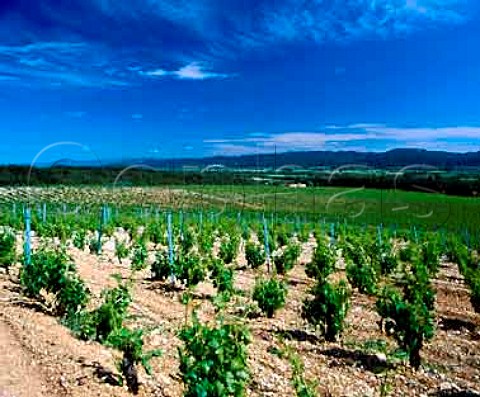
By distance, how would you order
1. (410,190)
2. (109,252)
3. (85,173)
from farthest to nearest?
(410,190) → (85,173) → (109,252)

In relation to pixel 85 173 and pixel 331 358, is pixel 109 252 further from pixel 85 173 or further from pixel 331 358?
pixel 85 173

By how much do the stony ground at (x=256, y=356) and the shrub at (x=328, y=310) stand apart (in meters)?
0.28

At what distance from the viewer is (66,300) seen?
946 cm

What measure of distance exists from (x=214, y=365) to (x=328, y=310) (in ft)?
15.5

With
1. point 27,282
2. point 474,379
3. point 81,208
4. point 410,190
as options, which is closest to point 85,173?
point 81,208

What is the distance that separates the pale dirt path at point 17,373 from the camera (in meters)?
6.24

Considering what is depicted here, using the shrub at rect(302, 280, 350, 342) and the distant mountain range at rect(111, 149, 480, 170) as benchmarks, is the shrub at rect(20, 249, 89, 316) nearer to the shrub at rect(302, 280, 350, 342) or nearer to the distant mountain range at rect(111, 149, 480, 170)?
the shrub at rect(302, 280, 350, 342)

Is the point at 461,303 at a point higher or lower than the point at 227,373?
lower

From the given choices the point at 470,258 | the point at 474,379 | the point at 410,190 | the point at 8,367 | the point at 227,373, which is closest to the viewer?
the point at 227,373

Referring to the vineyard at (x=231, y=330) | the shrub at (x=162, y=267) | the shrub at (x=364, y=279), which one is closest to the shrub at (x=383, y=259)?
the vineyard at (x=231, y=330)

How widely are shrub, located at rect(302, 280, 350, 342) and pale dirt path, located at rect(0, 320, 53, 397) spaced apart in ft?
16.1

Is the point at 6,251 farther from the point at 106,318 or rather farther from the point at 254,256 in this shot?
the point at 254,256

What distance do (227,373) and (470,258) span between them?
15.8 metres

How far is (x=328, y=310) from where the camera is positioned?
9969 mm
